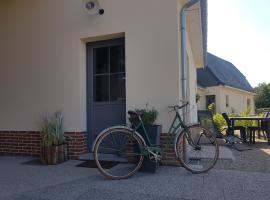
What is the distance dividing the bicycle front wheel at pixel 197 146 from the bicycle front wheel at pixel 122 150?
0.65 metres

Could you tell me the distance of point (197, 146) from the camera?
15.2 feet

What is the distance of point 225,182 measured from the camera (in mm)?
3924

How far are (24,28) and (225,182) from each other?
5108mm

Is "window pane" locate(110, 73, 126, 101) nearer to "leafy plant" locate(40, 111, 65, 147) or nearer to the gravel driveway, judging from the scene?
"leafy plant" locate(40, 111, 65, 147)

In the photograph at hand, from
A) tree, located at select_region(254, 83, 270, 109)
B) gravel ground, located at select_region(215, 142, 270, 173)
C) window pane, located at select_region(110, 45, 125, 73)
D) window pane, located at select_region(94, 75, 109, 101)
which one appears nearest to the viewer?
gravel ground, located at select_region(215, 142, 270, 173)

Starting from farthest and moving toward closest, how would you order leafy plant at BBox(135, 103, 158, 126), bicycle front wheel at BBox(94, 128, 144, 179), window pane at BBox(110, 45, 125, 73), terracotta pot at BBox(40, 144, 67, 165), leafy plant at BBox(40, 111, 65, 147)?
window pane at BBox(110, 45, 125, 73) < leafy plant at BBox(40, 111, 65, 147) < terracotta pot at BBox(40, 144, 67, 165) < leafy plant at BBox(135, 103, 158, 126) < bicycle front wheel at BBox(94, 128, 144, 179)

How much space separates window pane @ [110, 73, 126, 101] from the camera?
5.58 metres

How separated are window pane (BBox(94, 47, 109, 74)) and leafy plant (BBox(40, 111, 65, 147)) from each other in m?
1.20

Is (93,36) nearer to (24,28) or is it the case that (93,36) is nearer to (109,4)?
(109,4)

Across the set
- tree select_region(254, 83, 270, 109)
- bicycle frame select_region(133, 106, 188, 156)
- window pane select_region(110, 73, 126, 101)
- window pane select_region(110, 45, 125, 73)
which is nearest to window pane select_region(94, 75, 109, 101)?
window pane select_region(110, 73, 126, 101)

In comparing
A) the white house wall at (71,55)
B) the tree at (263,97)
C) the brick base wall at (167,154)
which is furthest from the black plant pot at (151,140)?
the tree at (263,97)

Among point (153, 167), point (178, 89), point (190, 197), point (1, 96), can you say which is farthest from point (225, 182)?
point (1, 96)

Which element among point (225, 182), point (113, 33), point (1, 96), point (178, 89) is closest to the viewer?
point (225, 182)

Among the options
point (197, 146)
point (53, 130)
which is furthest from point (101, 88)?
point (197, 146)
